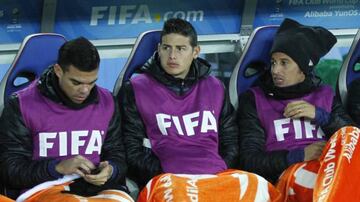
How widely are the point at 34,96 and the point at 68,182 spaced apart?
0.38 metres

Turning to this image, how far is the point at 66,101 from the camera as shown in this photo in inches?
129

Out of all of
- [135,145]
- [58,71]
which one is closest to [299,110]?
[135,145]

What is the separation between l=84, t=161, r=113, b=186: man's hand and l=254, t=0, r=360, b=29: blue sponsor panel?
78.3 inches

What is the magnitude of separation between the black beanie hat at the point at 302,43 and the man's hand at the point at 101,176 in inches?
39.7

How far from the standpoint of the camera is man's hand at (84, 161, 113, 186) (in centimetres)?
312

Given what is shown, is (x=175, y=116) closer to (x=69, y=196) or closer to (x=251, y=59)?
(x=251, y=59)

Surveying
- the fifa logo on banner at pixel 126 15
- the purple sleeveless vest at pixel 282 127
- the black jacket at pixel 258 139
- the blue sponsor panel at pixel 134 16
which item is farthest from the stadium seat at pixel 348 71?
the fifa logo on banner at pixel 126 15

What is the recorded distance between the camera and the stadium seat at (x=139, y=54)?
12.3 ft

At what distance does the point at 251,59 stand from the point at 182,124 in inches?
22.4

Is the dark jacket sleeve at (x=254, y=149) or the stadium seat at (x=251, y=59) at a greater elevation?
the stadium seat at (x=251, y=59)

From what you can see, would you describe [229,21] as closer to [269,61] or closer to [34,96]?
[269,61]

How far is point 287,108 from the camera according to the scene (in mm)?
3629

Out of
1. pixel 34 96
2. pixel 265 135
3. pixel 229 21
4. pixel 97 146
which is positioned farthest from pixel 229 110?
pixel 229 21

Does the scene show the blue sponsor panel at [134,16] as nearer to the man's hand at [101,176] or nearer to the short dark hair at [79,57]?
the short dark hair at [79,57]
